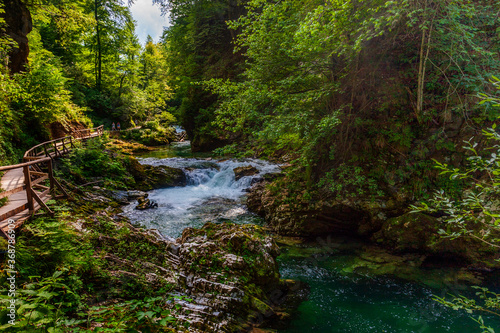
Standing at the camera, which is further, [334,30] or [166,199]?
[166,199]

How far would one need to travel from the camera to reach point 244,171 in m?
14.5

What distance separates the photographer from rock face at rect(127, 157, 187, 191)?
13586mm

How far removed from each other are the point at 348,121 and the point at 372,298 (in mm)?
5371

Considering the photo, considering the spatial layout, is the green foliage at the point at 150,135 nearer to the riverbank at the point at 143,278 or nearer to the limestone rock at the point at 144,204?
the limestone rock at the point at 144,204

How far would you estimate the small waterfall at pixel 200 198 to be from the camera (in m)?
9.41

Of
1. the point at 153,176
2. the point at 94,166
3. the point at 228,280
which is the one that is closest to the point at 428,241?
the point at 228,280

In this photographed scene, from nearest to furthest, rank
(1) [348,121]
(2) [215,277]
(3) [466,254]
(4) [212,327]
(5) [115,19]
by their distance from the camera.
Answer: (4) [212,327], (2) [215,277], (3) [466,254], (1) [348,121], (5) [115,19]

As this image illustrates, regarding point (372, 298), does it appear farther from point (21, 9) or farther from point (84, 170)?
point (21, 9)

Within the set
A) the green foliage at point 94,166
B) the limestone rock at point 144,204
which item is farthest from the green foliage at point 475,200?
the green foliage at point 94,166

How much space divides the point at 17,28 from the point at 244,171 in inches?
527

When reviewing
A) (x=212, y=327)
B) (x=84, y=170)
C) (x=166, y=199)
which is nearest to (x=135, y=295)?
(x=212, y=327)

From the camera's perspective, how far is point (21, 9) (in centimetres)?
1144

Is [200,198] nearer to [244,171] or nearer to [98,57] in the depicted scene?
[244,171]

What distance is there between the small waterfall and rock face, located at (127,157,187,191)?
18.4 inches
